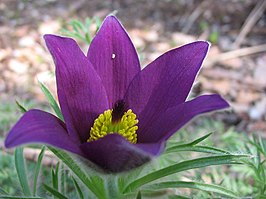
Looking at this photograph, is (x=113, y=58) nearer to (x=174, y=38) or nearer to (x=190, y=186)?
(x=190, y=186)

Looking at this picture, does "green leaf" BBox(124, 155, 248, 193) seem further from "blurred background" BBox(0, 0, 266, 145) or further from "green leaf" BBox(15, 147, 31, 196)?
"blurred background" BBox(0, 0, 266, 145)

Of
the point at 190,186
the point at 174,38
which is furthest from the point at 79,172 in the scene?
the point at 174,38

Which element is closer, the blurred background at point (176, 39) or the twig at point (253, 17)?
the blurred background at point (176, 39)

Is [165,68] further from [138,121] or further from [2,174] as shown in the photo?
[2,174]

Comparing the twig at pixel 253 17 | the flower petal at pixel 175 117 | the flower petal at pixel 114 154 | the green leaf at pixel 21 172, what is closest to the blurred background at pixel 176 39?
the twig at pixel 253 17

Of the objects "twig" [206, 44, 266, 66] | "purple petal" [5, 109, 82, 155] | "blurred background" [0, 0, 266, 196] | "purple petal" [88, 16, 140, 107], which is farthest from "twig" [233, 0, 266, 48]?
"purple petal" [5, 109, 82, 155]

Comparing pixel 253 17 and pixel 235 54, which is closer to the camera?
pixel 235 54

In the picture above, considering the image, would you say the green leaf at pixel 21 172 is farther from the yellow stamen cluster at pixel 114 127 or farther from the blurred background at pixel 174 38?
the blurred background at pixel 174 38
